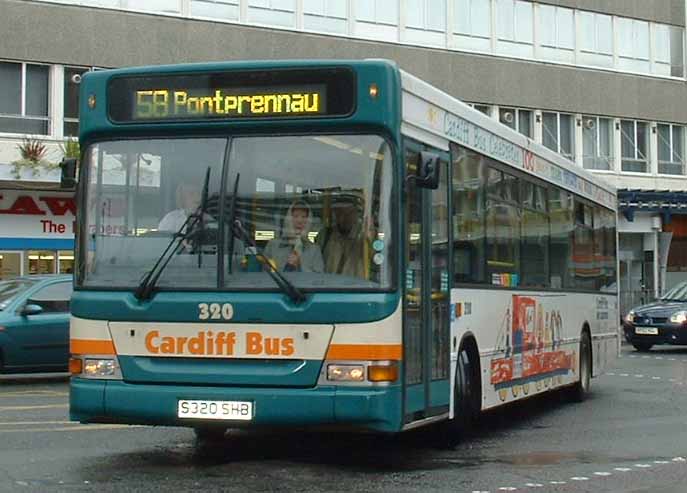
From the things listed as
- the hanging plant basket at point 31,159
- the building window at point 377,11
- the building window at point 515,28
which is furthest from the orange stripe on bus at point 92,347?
the building window at point 515,28

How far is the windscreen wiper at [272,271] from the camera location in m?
9.25

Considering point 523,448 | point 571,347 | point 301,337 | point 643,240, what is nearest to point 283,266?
point 301,337

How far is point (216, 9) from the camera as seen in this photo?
34219 mm

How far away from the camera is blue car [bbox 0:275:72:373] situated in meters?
18.0

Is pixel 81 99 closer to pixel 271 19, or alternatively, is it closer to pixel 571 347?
pixel 571 347

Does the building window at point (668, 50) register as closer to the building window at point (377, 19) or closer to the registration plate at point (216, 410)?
the building window at point (377, 19)

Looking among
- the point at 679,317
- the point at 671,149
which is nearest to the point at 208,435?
the point at 679,317

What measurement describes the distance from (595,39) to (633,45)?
6.27 feet

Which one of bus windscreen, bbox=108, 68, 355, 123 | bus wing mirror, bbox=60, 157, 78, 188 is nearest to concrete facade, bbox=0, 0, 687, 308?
bus wing mirror, bbox=60, 157, 78, 188

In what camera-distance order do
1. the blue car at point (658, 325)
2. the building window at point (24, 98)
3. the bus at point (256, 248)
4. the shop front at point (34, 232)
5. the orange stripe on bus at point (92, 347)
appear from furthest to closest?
1. the shop front at point (34, 232)
2. the building window at point (24, 98)
3. the blue car at point (658, 325)
4. the orange stripe on bus at point (92, 347)
5. the bus at point (256, 248)

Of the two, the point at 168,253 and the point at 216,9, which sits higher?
the point at 216,9

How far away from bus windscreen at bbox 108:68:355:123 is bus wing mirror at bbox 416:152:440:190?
2.19ft

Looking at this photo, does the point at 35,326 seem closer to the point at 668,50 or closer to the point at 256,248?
the point at 256,248

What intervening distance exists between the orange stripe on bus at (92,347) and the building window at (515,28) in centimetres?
3262
